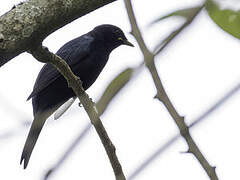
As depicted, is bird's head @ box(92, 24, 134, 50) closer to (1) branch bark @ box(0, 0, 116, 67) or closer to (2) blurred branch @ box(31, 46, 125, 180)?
(2) blurred branch @ box(31, 46, 125, 180)

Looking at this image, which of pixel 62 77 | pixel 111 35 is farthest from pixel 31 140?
pixel 111 35

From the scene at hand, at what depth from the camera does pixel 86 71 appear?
5.05 meters

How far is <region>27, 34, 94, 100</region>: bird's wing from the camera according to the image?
4926 mm

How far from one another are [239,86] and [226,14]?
11.9 inches

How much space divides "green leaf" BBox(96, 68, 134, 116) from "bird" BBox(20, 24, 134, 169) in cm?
Result: 310

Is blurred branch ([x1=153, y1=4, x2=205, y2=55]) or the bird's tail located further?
the bird's tail

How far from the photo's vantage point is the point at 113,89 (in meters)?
1.37

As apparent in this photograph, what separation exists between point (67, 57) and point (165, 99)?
3.77 m

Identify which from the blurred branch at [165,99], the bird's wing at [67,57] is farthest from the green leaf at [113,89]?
the bird's wing at [67,57]

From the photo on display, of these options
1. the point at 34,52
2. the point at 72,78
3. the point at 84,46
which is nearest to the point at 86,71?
the point at 84,46

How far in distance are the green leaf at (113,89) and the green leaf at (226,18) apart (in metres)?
0.34

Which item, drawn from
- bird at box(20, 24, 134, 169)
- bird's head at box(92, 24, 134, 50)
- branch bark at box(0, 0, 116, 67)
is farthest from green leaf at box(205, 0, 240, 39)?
bird's head at box(92, 24, 134, 50)

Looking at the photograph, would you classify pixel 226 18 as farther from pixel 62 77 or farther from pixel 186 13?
pixel 62 77

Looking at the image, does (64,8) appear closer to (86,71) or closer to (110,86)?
(110,86)
